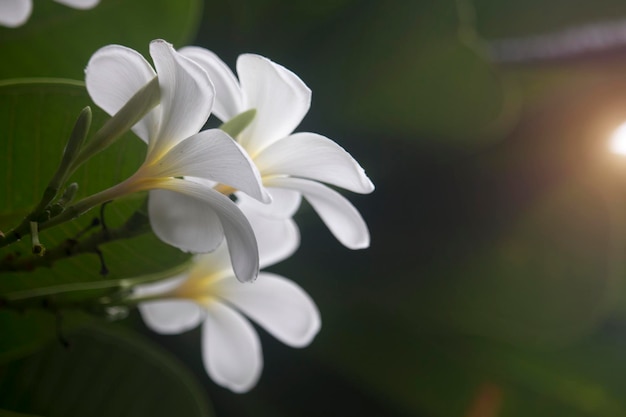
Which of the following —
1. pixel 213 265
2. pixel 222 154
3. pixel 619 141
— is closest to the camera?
pixel 222 154

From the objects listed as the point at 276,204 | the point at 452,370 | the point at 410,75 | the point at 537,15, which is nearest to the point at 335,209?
the point at 276,204

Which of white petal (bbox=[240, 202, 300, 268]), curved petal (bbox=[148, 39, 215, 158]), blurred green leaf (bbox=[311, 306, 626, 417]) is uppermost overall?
blurred green leaf (bbox=[311, 306, 626, 417])

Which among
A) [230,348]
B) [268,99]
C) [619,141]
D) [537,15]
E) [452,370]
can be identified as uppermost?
[537,15]

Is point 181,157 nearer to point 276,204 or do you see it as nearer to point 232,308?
point 276,204

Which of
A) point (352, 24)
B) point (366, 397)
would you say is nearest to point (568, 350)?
point (366, 397)

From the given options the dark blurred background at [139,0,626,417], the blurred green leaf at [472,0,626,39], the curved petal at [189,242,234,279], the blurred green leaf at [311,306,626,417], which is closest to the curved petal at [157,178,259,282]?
the curved petal at [189,242,234,279]

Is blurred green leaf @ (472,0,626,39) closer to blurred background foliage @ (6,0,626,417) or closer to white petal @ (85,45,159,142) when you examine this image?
blurred background foliage @ (6,0,626,417)

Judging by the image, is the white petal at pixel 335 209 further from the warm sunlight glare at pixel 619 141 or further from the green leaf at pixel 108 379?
the warm sunlight glare at pixel 619 141
